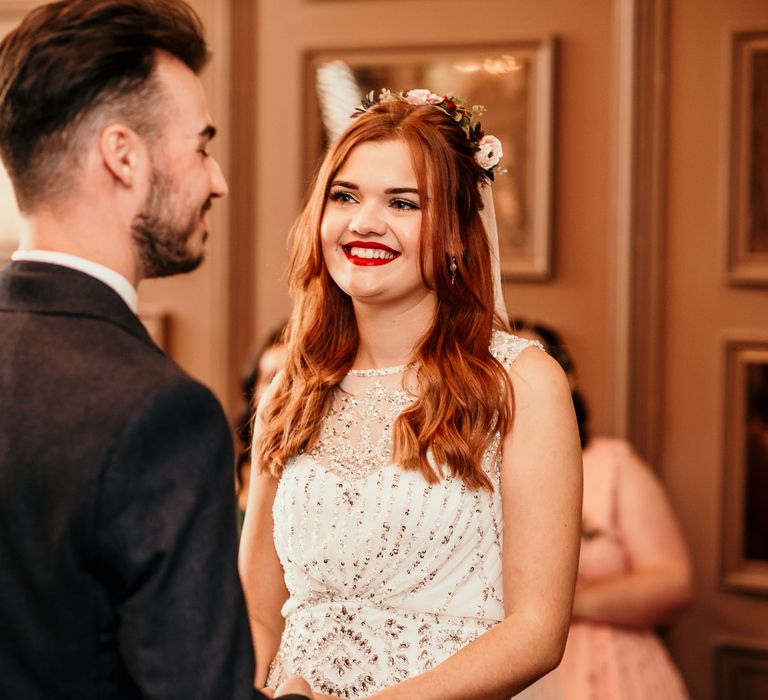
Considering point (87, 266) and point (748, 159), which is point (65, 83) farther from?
point (748, 159)

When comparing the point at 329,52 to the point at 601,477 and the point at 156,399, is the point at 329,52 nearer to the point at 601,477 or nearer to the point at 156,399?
the point at 601,477

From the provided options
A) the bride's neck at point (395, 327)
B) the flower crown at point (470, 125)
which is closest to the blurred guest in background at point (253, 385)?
the bride's neck at point (395, 327)

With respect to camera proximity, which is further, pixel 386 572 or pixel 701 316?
pixel 701 316

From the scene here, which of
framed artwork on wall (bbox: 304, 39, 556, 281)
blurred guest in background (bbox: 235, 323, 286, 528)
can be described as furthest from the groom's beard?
framed artwork on wall (bbox: 304, 39, 556, 281)

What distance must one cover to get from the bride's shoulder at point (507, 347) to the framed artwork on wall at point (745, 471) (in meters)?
1.63

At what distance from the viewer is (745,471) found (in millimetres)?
3557

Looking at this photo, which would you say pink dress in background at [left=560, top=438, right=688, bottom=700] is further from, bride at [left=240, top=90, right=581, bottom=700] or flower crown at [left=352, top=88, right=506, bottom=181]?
flower crown at [left=352, top=88, right=506, bottom=181]

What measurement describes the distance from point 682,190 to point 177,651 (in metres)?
2.73

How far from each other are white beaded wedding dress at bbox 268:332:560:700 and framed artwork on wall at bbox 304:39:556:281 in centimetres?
169

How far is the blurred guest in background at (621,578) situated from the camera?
10.1 ft

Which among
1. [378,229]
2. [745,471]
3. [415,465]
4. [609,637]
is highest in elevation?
[378,229]

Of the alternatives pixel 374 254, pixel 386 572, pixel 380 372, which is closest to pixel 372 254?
pixel 374 254

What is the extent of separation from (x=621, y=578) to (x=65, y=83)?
240cm

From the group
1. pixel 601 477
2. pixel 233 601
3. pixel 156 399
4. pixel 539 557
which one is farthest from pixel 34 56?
pixel 601 477
